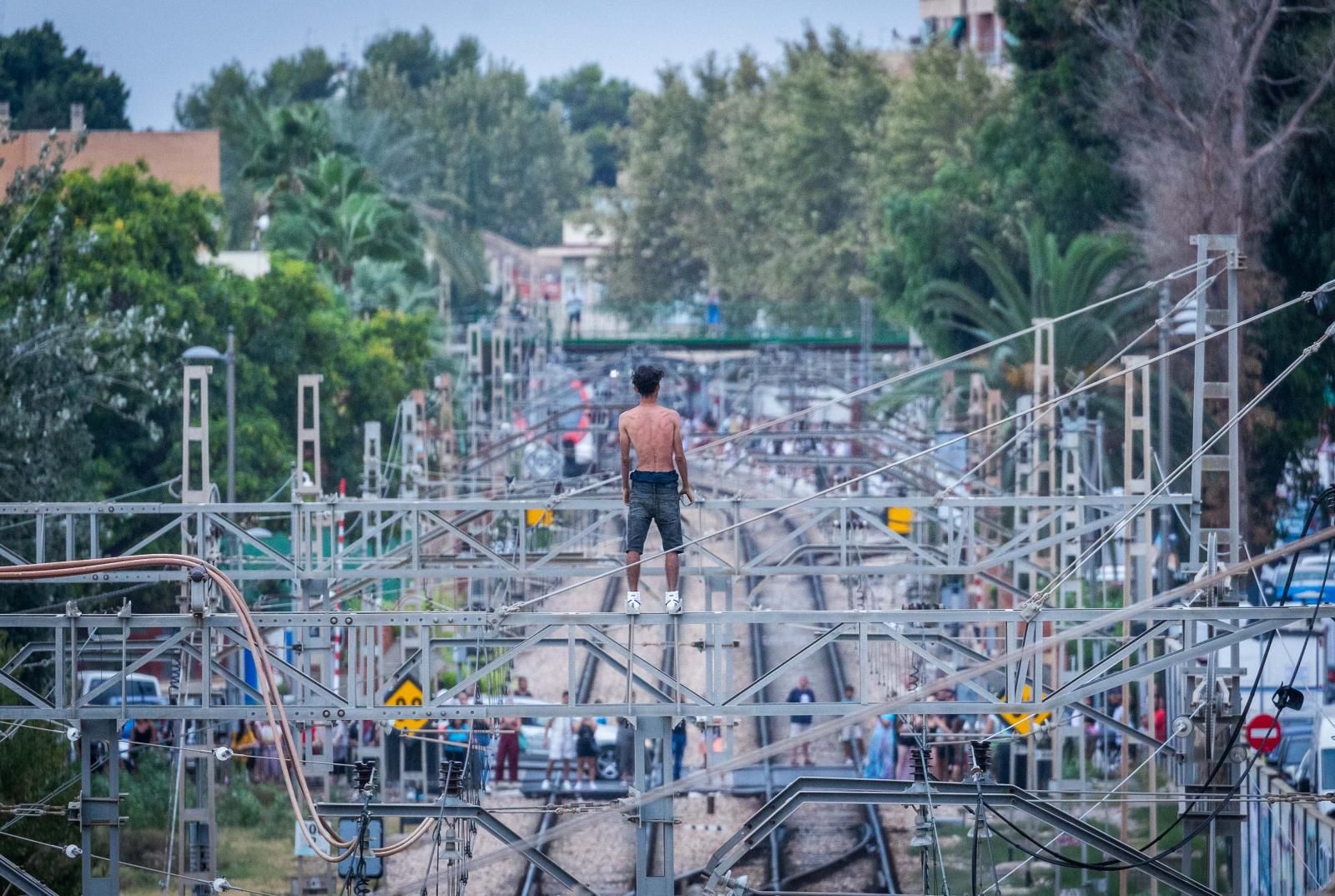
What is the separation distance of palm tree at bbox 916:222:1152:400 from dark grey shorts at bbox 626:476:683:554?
2505 cm

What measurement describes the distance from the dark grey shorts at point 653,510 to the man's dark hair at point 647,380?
631mm

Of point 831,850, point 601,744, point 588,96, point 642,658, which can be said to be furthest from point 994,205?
point 588,96

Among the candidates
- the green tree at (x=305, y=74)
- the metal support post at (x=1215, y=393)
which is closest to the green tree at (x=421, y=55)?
the green tree at (x=305, y=74)

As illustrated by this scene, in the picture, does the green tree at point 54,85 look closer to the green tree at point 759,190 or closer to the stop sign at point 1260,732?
the green tree at point 759,190

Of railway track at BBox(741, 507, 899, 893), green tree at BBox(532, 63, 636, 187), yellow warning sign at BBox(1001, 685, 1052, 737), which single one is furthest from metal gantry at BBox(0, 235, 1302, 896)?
green tree at BBox(532, 63, 636, 187)

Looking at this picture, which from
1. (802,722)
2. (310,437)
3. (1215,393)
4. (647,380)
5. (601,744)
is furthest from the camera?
(802,722)

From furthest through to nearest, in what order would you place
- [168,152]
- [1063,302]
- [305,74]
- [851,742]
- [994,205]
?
[305,74]
[168,152]
[994,205]
[1063,302]
[851,742]

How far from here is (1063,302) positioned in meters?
43.5

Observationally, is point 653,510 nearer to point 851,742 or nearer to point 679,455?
point 679,455

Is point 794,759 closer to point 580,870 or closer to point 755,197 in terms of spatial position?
point 580,870

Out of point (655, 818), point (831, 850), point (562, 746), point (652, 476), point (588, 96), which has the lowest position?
point (831, 850)

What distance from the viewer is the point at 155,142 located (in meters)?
62.1

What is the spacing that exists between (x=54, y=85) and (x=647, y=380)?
292 feet

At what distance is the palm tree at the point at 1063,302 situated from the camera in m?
41.6
